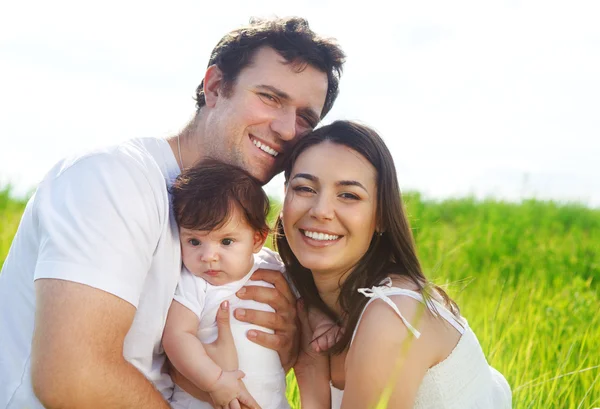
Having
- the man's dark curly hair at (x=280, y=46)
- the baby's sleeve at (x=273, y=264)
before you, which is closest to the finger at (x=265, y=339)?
the baby's sleeve at (x=273, y=264)

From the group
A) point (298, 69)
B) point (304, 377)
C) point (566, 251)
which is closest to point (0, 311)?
point (304, 377)

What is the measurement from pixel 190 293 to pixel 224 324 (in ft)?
0.69

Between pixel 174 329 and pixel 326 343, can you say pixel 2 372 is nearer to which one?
pixel 174 329

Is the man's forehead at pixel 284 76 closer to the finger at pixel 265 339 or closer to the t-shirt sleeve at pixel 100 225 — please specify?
the t-shirt sleeve at pixel 100 225

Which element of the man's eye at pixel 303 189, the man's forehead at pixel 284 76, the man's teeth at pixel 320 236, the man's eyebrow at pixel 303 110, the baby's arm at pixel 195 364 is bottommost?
the baby's arm at pixel 195 364

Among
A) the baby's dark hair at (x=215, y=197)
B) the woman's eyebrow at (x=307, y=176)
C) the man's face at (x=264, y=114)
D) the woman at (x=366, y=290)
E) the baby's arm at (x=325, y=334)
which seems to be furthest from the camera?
the man's face at (x=264, y=114)

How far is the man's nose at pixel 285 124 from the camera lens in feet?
12.4

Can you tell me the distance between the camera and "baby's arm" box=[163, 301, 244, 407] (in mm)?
3070

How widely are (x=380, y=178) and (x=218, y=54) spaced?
1.43 metres

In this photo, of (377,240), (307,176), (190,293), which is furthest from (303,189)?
(190,293)

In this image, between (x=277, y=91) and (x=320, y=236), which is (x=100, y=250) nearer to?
(x=320, y=236)

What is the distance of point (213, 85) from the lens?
161 inches

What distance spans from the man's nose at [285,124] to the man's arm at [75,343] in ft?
4.57

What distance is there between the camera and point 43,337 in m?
2.71
